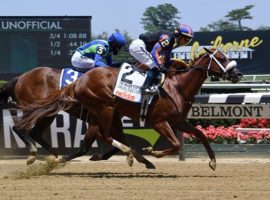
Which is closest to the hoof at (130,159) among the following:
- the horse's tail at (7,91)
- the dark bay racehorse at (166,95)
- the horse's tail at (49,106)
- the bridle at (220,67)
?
the dark bay racehorse at (166,95)

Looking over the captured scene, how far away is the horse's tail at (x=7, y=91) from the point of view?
13.6 meters

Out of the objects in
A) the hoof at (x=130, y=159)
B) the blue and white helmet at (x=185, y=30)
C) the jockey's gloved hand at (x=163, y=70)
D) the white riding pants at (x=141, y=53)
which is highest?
the blue and white helmet at (x=185, y=30)

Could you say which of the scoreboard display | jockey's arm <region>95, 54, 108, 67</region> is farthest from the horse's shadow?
the scoreboard display

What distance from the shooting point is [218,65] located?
1134cm

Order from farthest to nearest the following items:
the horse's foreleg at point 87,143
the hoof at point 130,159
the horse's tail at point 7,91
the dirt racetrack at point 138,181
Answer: the horse's tail at point 7,91 → the horse's foreleg at point 87,143 → the hoof at point 130,159 → the dirt racetrack at point 138,181

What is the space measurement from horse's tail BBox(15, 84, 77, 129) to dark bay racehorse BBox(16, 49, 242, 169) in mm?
160

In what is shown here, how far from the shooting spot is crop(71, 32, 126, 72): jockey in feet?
40.0

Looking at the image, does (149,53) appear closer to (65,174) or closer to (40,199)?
(65,174)

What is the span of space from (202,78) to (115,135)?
5.47 feet

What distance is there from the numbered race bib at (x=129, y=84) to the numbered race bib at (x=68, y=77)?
1.61 m

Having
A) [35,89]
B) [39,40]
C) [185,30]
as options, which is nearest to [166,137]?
[185,30]

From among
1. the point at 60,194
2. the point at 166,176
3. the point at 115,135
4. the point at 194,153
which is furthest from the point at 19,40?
the point at 60,194

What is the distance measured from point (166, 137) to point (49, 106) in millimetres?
1990

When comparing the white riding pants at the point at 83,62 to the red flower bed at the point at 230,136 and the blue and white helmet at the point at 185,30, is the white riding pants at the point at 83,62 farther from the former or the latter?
the red flower bed at the point at 230,136
